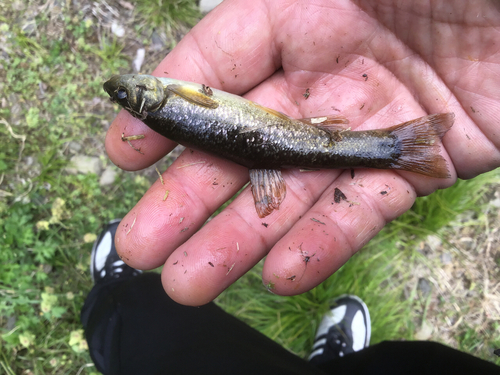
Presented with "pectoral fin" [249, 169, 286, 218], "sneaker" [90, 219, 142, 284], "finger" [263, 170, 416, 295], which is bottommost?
"sneaker" [90, 219, 142, 284]

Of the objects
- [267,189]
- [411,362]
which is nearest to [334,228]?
[267,189]

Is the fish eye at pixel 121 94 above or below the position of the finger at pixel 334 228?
above

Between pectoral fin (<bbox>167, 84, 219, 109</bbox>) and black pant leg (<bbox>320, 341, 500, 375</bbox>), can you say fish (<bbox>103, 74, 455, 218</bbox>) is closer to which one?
pectoral fin (<bbox>167, 84, 219, 109</bbox>)

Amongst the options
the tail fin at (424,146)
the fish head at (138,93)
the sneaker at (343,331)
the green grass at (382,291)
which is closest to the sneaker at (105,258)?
the green grass at (382,291)

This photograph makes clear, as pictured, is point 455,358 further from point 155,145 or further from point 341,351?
point 155,145

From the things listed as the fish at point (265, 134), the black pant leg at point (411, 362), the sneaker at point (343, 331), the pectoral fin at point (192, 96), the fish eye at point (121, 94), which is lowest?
the sneaker at point (343, 331)

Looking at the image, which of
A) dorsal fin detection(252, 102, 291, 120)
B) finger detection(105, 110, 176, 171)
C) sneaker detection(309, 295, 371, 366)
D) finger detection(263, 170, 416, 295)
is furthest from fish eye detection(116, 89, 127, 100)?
sneaker detection(309, 295, 371, 366)

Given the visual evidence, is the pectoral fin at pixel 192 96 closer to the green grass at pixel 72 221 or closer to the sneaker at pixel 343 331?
the green grass at pixel 72 221
